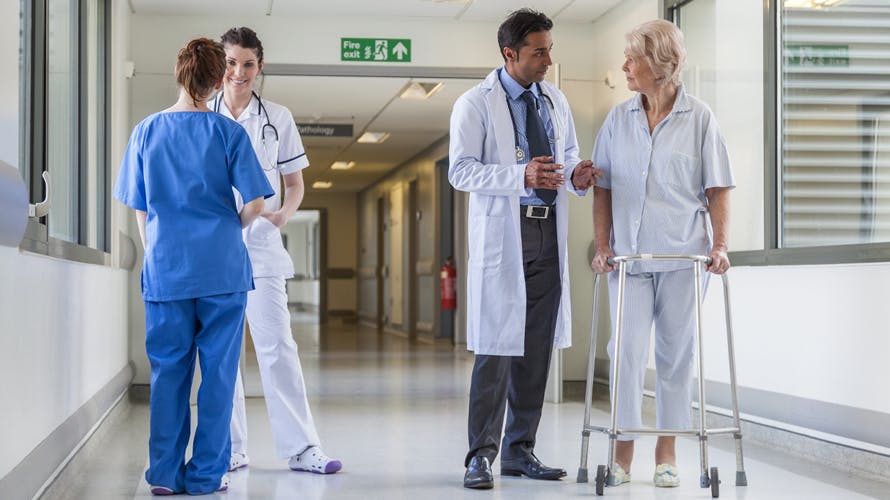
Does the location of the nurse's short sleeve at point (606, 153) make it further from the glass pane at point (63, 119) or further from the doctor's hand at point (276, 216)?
the glass pane at point (63, 119)

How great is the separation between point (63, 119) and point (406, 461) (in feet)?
7.21

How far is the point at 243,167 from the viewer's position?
11.3 ft

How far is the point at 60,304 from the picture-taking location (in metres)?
3.69

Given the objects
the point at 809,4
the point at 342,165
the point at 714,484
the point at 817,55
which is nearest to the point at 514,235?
the point at 714,484

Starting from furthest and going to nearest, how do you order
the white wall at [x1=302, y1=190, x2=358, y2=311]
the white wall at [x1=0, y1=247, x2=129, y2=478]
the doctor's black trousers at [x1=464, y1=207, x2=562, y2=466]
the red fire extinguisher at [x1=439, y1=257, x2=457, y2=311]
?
the white wall at [x1=302, y1=190, x2=358, y2=311] → the red fire extinguisher at [x1=439, y1=257, x2=457, y2=311] → the doctor's black trousers at [x1=464, y1=207, x2=562, y2=466] → the white wall at [x1=0, y1=247, x2=129, y2=478]

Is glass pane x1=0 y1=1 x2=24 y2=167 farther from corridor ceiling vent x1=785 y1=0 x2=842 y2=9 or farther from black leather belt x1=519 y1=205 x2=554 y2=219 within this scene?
corridor ceiling vent x1=785 y1=0 x2=842 y2=9

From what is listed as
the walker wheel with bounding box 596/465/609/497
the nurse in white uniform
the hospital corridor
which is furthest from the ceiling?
the walker wheel with bounding box 596/465/609/497

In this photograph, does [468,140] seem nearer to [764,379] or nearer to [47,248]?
[47,248]

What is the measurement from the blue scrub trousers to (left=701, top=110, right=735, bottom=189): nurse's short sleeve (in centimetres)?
157

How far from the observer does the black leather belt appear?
12.3ft

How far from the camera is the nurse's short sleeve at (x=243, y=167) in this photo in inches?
135

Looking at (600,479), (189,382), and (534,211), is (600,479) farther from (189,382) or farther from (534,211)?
(189,382)

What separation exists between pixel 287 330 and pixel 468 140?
0.96 metres

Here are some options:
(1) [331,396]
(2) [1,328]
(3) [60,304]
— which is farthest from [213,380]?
(1) [331,396]
